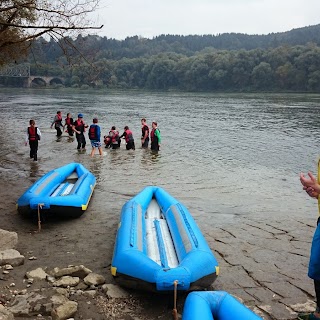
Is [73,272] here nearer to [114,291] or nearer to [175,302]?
[114,291]

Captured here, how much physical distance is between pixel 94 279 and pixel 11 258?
1433 mm

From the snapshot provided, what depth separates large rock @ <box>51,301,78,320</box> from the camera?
458 cm

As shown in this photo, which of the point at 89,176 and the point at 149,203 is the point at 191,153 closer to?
the point at 89,176

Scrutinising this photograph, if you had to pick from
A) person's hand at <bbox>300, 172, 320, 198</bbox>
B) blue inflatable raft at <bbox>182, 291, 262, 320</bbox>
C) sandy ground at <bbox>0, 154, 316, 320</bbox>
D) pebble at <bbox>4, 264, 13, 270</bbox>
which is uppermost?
person's hand at <bbox>300, 172, 320, 198</bbox>

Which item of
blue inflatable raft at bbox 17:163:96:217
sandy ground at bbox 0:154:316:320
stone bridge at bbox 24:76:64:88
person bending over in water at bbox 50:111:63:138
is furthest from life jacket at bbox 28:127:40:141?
stone bridge at bbox 24:76:64:88

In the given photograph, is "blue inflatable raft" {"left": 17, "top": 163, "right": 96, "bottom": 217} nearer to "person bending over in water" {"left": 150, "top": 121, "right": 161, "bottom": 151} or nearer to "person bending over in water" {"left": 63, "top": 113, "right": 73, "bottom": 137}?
"person bending over in water" {"left": 150, "top": 121, "right": 161, "bottom": 151}

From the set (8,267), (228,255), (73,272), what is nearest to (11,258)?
(8,267)

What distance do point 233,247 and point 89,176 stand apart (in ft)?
15.8

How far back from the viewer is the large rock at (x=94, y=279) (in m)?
5.60

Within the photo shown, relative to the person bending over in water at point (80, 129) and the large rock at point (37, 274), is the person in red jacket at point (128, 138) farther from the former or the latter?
the large rock at point (37, 274)

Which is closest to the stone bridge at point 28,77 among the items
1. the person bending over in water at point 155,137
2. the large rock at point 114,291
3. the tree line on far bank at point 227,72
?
the tree line on far bank at point 227,72

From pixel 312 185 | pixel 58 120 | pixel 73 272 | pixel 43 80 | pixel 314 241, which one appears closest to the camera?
pixel 312 185

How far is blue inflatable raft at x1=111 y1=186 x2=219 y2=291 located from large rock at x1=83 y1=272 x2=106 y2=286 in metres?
0.31

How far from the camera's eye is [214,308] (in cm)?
452
